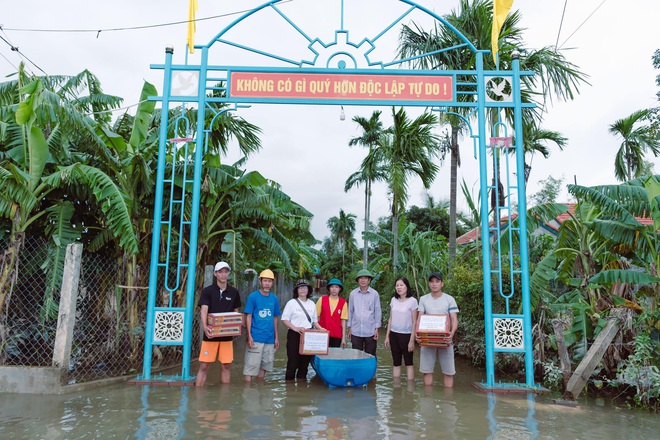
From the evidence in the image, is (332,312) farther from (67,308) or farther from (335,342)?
(67,308)

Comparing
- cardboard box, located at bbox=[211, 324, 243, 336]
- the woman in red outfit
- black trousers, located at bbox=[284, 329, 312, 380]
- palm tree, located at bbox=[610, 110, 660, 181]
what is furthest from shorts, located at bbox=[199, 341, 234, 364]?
palm tree, located at bbox=[610, 110, 660, 181]

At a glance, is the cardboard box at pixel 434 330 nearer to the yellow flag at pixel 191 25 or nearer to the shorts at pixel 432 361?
the shorts at pixel 432 361

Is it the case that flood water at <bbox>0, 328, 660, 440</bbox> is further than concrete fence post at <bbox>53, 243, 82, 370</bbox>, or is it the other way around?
concrete fence post at <bbox>53, 243, 82, 370</bbox>

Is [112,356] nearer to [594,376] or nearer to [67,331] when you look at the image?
[67,331]

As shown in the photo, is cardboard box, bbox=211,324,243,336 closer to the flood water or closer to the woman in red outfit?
the flood water

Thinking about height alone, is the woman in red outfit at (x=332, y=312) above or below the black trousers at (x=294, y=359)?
above

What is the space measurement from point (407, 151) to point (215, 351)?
36.1 ft

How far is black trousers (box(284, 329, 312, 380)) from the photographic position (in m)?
7.57

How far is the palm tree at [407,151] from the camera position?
15.9 metres

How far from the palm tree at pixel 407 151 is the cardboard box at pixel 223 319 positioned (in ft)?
34.0

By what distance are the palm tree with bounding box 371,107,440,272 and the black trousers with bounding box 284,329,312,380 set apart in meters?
9.64

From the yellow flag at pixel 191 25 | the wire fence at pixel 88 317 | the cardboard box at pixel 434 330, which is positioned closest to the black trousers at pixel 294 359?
the cardboard box at pixel 434 330

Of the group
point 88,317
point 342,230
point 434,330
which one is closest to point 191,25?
point 88,317

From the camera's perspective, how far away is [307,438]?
4.79 metres
